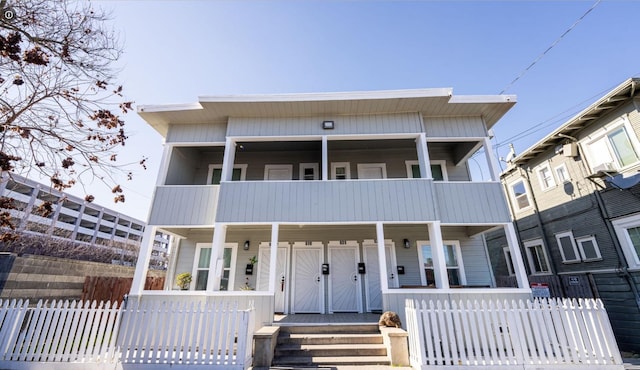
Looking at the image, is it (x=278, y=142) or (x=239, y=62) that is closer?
(x=239, y=62)

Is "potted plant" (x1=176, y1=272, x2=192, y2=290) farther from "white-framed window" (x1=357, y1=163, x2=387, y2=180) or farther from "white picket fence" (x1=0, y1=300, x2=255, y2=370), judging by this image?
"white-framed window" (x1=357, y1=163, x2=387, y2=180)

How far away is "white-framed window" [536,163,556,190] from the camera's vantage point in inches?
456

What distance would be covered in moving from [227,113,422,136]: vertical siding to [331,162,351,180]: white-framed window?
5.35 feet

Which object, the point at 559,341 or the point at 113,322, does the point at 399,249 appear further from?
the point at 113,322

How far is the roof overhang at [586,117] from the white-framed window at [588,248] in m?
3.96

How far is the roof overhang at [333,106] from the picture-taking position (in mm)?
7859

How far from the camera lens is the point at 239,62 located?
815 centimetres

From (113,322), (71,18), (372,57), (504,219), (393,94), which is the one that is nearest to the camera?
(71,18)

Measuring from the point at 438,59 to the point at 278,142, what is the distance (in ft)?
20.0

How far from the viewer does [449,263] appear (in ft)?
29.3

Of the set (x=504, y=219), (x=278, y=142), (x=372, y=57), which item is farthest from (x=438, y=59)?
(x=278, y=142)

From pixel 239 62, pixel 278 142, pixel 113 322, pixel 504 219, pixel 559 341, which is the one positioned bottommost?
pixel 559 341

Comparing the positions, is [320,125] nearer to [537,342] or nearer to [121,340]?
[121,340]

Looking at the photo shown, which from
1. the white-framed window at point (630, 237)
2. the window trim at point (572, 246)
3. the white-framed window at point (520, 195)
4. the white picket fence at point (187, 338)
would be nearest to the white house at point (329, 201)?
the white picket fence at point (187, 338)
